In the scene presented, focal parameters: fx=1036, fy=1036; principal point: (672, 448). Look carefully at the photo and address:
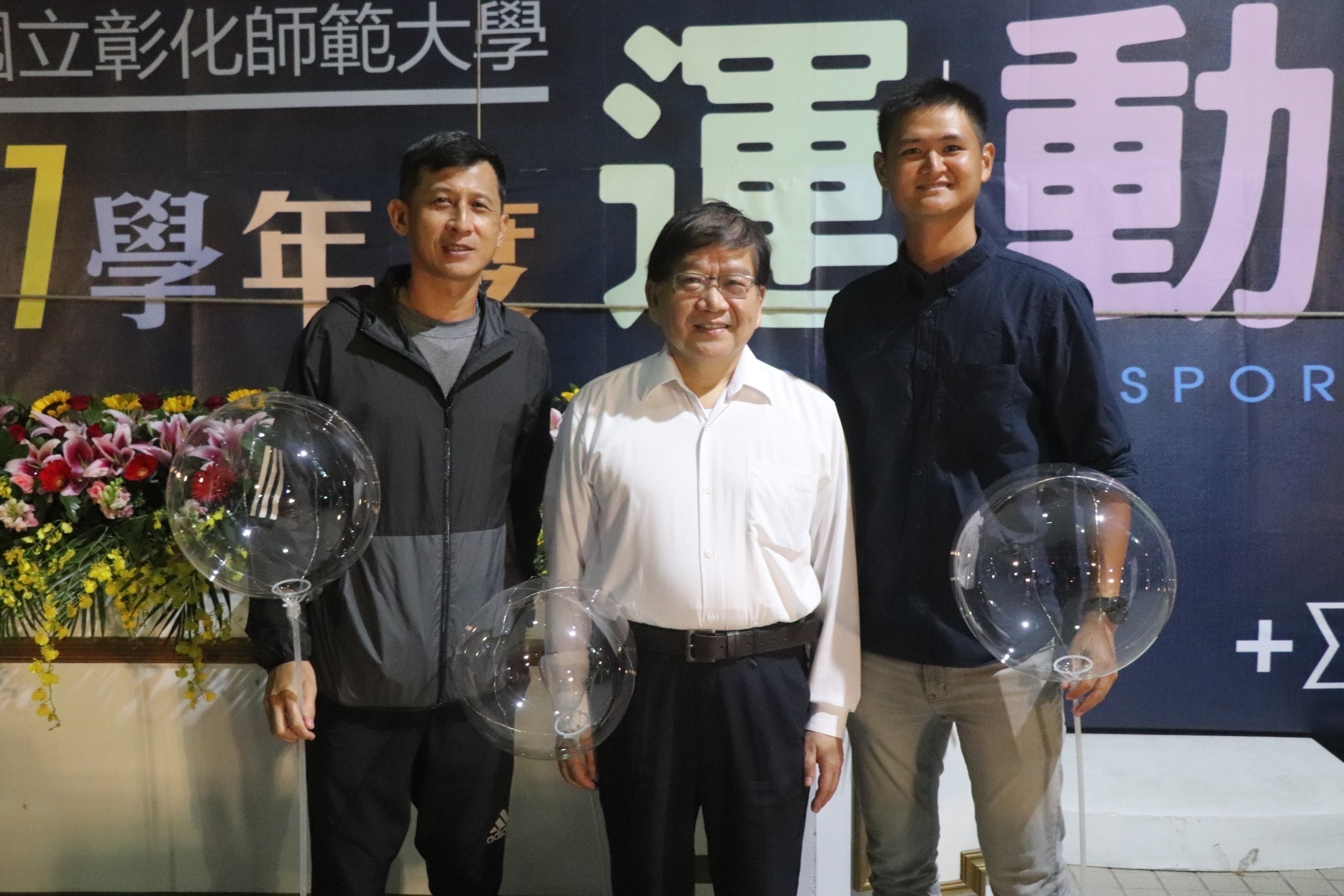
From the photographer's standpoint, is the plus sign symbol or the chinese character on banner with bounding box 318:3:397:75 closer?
the plus sign symbol

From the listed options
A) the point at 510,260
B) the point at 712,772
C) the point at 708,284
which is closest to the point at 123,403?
the point at 510,260

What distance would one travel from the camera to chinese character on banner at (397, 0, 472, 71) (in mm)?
3146

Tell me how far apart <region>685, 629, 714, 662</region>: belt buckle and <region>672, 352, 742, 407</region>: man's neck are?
36cm

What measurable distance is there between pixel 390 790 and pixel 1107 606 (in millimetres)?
1209

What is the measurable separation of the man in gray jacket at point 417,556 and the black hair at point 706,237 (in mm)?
340

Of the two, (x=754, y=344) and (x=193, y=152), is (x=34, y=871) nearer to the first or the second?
(x=193, y=152)

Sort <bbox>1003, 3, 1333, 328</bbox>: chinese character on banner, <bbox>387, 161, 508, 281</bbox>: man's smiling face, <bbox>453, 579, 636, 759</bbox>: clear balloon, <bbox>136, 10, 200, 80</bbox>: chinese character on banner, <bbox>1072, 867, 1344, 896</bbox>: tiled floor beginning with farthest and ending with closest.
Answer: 1. <bbox>136, 10, 200, 80</bbox>: chinese character on banner
2. <bbox>1003, 3, 1333, 328</bbox>: chinese character on banner
3. <bbox>1072, 867, 1344, 896</bbox>: tiled floor
4. <bbox>387, 161, 508, 281</bbox>: man's smiling face
5. <bbox>453, 579, 636, 759</bbox>: clear balloon

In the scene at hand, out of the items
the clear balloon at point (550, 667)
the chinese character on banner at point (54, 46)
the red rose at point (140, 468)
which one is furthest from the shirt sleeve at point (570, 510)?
the chinese character on banner at point (54, 46)

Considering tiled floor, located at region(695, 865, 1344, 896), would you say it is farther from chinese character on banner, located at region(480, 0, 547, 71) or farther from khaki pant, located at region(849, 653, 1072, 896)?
chinese character on banner, located at region(480, 0, 547, 71)

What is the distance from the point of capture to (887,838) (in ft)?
5.92

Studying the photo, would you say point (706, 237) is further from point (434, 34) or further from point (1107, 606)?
point (434, 34)

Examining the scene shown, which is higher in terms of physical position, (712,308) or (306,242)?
(306,242)

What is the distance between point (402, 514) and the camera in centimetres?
173


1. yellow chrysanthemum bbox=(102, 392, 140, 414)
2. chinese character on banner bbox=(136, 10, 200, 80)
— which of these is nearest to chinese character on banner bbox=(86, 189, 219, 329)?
chinese character on banner bbox=(136, 10, 200, 80)
